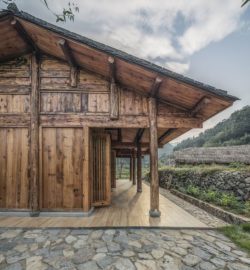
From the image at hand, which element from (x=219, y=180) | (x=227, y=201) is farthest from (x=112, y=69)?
(x=219, y=180)

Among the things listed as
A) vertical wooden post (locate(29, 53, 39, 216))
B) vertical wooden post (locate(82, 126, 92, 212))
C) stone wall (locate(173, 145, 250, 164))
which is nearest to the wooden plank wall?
vertical wooden post (locate(29, 53, 39, 216))

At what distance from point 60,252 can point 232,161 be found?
8.81 m

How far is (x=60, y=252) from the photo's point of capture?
3330 mm

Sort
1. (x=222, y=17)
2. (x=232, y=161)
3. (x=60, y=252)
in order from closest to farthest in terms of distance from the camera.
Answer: (x=60, y=252)
(x=222, y=17)
(x=232, y=161)

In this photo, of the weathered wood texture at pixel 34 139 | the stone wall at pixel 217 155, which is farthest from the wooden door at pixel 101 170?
the stone wall at pixel 217 155

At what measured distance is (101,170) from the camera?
22.0ft

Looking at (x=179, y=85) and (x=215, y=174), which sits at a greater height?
(x=179, y=85)

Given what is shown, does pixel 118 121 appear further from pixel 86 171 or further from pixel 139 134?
pixel 139 134

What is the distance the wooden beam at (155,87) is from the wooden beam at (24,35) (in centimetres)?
336

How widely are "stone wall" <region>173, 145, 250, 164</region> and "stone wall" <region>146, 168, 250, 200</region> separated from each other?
5.80 ft

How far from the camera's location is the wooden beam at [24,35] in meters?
4.68

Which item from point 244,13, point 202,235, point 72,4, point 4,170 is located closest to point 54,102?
point 4,170

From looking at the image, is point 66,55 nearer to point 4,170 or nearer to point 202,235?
point 4,170

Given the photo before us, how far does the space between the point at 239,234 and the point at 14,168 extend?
5562 mm
